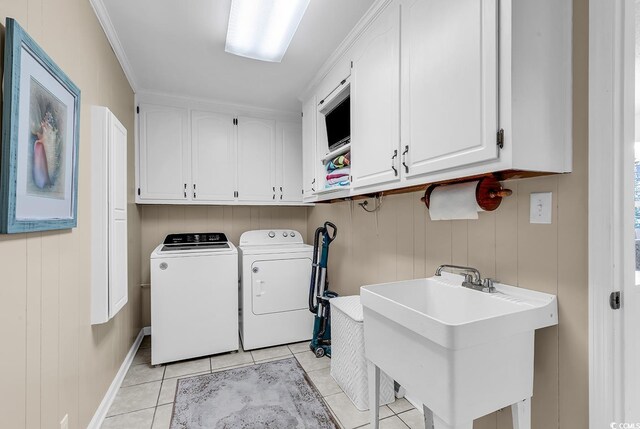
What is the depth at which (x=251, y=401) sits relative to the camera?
1.94 metres

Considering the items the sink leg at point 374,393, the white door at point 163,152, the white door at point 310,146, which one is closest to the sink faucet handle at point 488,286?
the sink leg at point 374,393

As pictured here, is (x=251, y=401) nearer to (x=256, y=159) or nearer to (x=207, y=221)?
(x=207, y=221)

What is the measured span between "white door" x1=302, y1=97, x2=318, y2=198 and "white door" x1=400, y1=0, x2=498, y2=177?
1.26 m

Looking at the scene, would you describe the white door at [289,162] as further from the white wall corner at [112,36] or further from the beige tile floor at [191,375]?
the beige tile floor at [191,375]

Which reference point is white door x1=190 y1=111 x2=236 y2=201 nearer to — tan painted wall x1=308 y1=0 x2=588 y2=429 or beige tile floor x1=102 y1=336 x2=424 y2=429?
beige tile floor x1=102 y1=336 x2=424 y2=429

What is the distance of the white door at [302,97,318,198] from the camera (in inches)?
104

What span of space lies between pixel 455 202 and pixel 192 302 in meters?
2.28

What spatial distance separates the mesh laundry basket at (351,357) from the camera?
186cm

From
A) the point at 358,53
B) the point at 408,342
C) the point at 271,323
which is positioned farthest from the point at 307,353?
the point at 358,53

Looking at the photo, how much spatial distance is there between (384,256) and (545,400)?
1.15m

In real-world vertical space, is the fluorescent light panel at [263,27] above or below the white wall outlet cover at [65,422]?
above

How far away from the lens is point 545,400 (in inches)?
46.2

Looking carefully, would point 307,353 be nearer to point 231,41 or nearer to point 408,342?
point 408,342

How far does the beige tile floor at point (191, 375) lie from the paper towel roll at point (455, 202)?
1288mm
